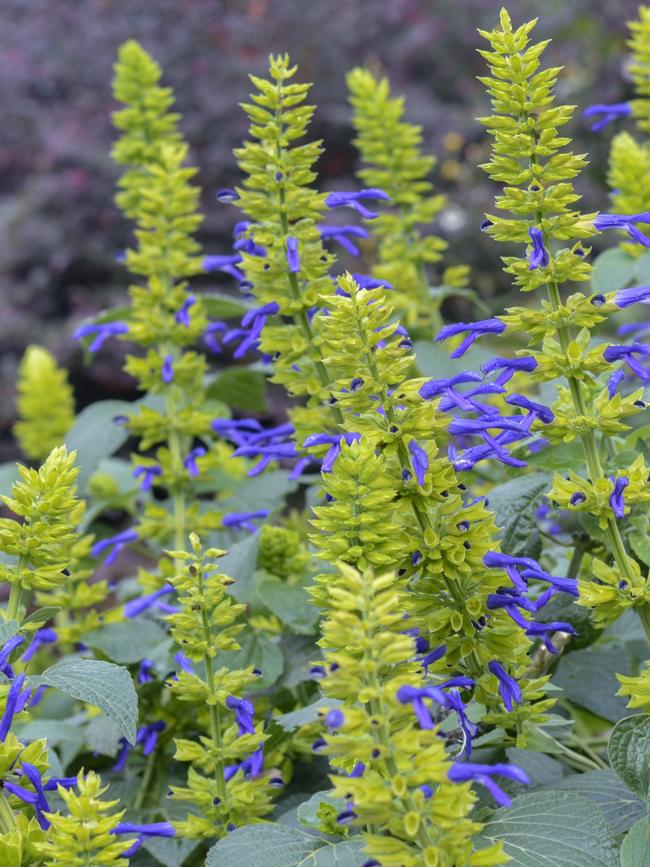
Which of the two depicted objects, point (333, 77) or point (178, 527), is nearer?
point (178, 527)

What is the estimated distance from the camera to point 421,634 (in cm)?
108

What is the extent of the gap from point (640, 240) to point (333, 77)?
5.38 metres

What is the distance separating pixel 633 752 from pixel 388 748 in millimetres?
354

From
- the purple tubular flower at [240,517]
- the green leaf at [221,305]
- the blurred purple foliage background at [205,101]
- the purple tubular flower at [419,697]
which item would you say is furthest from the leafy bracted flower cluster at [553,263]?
the blurred purple foliage background at [205,101]

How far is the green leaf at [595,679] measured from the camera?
144 centimetres

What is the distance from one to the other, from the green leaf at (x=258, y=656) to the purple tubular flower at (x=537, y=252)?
2.04 feet

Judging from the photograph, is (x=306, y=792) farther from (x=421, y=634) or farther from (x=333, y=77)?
(x=333, y=77)

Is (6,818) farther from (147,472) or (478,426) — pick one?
(147,472)

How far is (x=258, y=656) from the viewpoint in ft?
4.83

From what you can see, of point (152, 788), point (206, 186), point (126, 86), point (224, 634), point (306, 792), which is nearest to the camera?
point (224, 634)

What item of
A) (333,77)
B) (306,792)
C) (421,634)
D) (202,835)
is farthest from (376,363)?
(333,77)

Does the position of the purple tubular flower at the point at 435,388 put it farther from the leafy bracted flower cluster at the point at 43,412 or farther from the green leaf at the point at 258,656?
the leafy bracted flower cluster at the point at 43,412

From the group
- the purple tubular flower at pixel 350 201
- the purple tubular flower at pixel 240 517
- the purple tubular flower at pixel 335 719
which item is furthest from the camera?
the purple tubular flower at pixel 240 517

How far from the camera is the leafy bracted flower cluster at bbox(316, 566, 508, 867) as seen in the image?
81 cm
